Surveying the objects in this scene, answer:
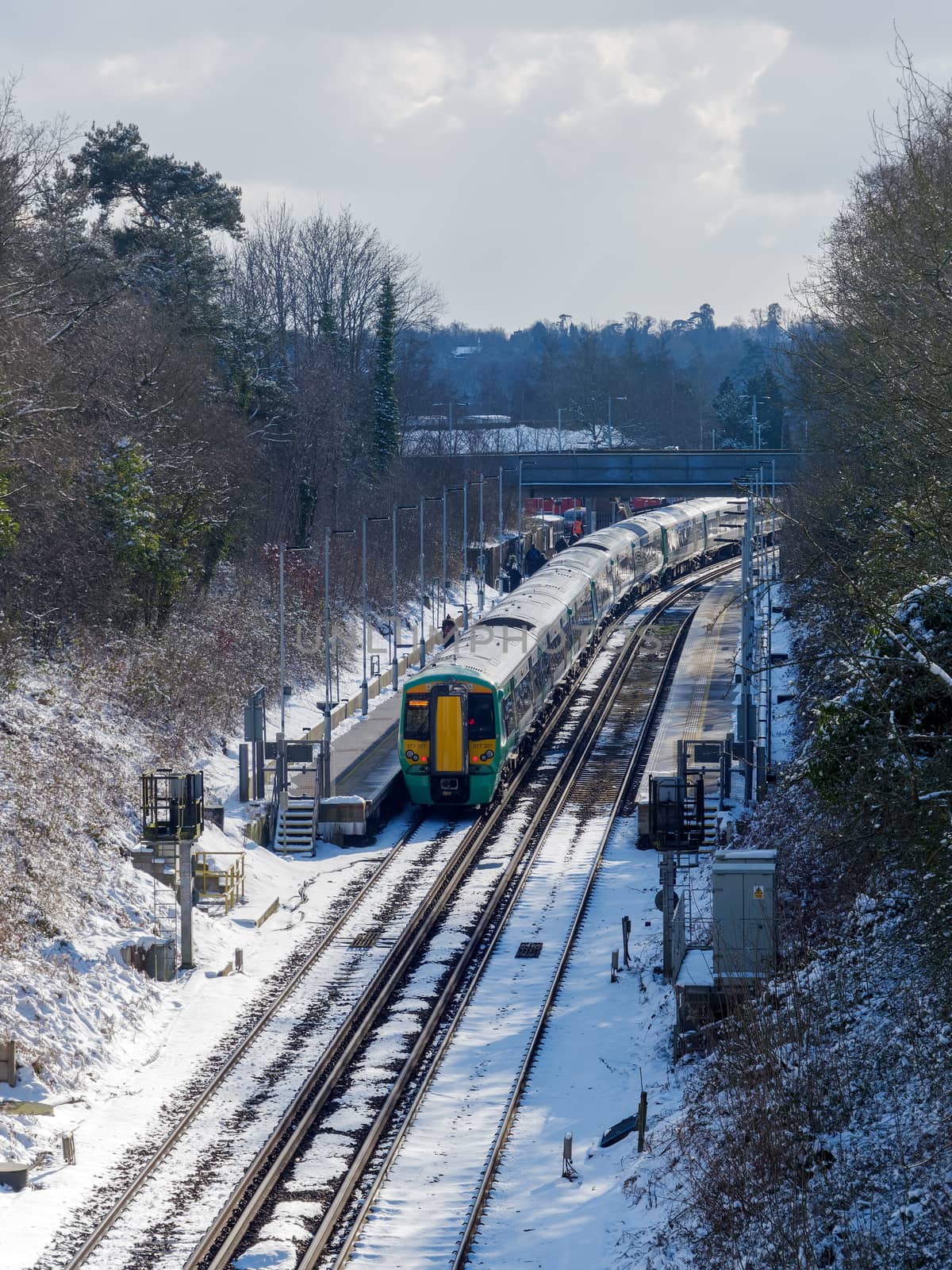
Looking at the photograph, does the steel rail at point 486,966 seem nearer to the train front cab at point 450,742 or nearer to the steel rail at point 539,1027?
the steel rail at point 539,1027

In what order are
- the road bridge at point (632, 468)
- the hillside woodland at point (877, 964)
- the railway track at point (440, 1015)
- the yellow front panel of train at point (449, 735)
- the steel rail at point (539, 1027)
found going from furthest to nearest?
the road bridge at point (632, 468) < the yellow front panel of train at point (449, 735) < the steel rail at point (539, 1027) < the railway track at point (440, 1015) < the hillside woodland at point (877, 964)

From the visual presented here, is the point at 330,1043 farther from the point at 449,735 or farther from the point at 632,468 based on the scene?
the point at 632,468

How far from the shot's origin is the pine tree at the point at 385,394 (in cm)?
7225

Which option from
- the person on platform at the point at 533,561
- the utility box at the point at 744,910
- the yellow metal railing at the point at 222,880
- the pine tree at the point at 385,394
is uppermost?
the pine tree at the point at 385,394

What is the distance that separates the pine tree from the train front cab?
4347 centimetres

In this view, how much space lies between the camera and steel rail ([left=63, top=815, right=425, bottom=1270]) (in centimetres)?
1468

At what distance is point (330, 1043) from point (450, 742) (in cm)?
1089

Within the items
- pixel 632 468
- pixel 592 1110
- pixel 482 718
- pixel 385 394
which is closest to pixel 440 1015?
pixel 592 1110

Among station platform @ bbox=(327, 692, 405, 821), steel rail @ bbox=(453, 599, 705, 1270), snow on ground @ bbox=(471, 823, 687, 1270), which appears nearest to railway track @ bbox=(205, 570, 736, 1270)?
steel rail @ bbox=(453, 599, 705, 1270)

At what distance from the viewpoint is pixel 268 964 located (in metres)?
22.9

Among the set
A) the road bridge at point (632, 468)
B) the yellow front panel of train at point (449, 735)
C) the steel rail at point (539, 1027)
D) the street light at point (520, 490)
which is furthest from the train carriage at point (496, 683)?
the road bridge at point (632, 468)

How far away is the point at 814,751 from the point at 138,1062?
9.31 metres

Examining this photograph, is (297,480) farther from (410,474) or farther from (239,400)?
(410,474)

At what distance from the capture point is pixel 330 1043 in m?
19.6
